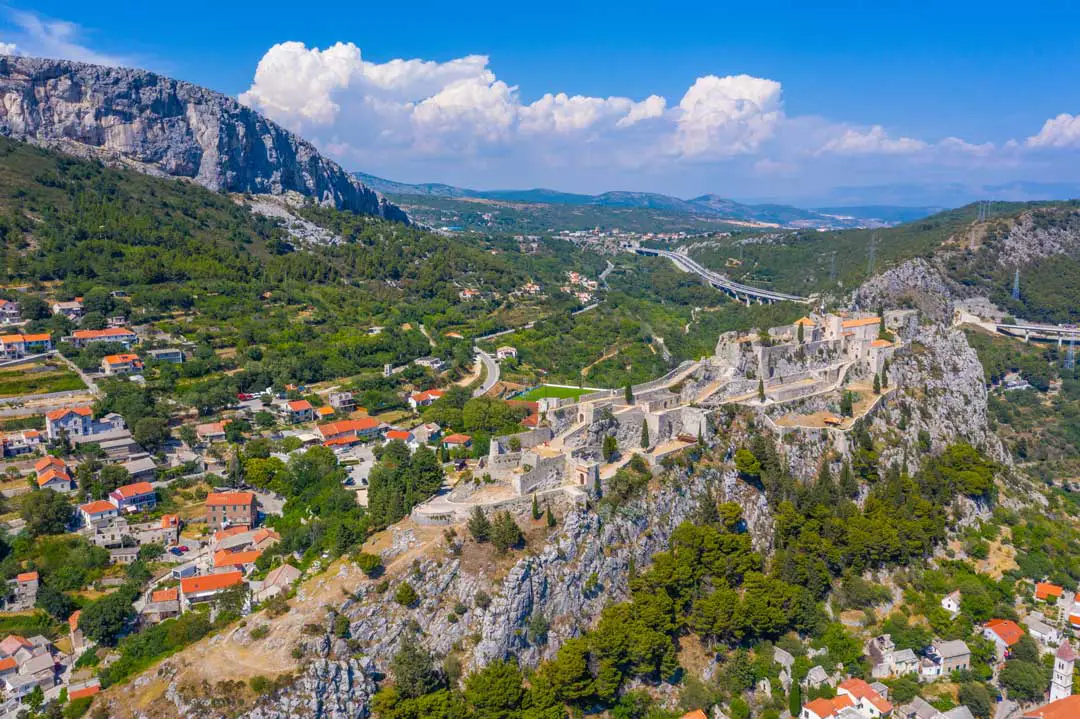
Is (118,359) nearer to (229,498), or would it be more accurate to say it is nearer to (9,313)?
(9,313)

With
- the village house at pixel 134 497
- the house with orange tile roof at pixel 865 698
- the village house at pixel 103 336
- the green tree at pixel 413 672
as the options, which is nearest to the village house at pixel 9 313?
the village house at pixel 103 336

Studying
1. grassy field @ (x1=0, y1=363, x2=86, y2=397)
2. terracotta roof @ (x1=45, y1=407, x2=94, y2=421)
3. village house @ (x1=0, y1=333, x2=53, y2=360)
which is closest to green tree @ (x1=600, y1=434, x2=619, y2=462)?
terracotta roof @ (x1=45, y1=407, x2=94, y2=421)

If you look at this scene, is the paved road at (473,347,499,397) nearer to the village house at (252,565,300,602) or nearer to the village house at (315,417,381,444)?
the village house at (315,417,381,444)

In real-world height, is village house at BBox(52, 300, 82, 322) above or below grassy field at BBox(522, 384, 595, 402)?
above

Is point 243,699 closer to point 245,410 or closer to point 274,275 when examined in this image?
point 245,410

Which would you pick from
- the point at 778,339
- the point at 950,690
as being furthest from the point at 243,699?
the point at 778,339

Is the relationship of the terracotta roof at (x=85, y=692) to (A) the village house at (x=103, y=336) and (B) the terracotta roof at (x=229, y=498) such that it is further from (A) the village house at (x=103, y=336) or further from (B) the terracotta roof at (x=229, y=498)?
(A) the village house at (x=103, y=336)
